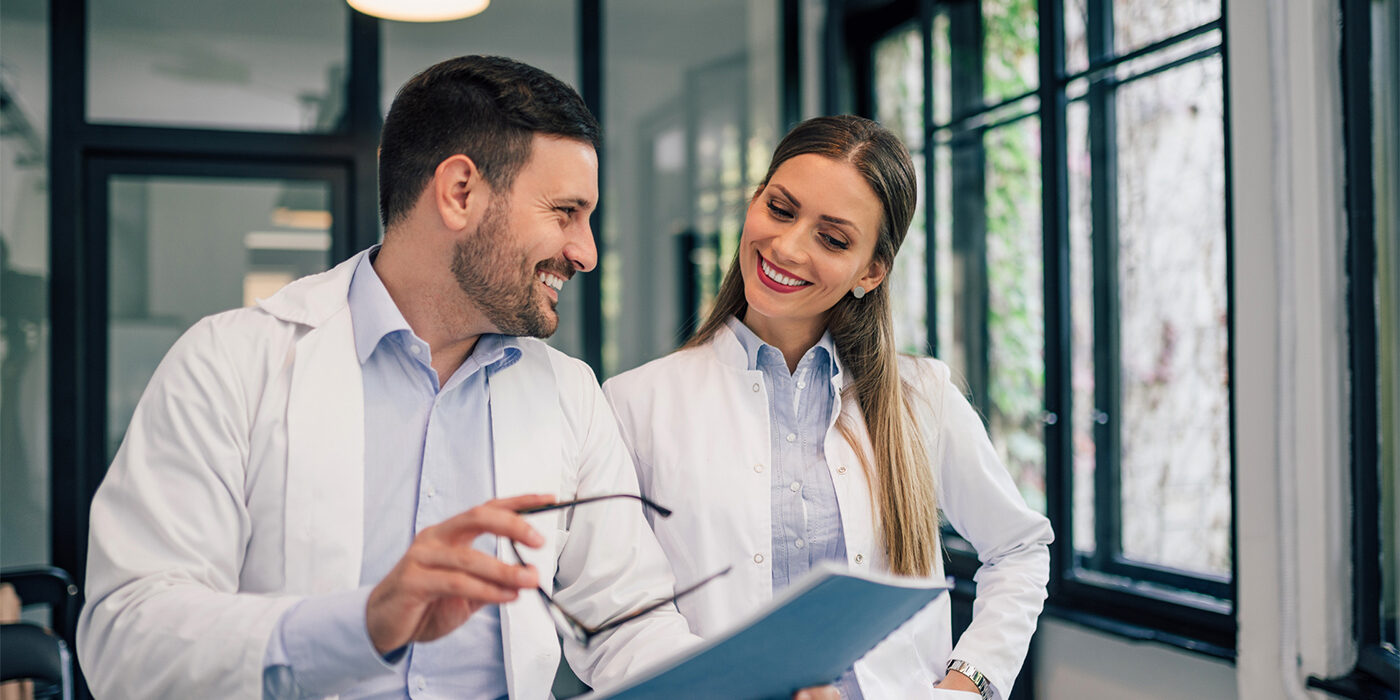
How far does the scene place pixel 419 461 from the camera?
1457mm

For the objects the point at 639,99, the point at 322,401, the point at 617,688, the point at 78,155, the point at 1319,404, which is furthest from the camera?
the point at 639,99

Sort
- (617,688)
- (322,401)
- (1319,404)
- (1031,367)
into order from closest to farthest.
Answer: (617,688) → (322,401) → (1319,404) → (1031,367)

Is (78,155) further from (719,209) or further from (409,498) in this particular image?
(409,498)

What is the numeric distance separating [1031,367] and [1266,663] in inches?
53.9

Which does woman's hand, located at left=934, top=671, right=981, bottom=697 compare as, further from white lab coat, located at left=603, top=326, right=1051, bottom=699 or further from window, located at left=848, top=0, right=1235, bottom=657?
window, located at left=848, top=0, right=1235, bottom=657

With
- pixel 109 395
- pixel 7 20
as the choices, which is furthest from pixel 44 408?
pixel 7 20

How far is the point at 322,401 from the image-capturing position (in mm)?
1372

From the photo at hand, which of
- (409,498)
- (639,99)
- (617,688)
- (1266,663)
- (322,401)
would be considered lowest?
(1266,663)

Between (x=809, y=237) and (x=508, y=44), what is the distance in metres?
2.98

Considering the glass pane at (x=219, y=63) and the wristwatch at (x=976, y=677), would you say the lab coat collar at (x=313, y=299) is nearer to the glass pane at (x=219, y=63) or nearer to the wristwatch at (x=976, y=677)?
the wristwatch at (x=976, y=677)

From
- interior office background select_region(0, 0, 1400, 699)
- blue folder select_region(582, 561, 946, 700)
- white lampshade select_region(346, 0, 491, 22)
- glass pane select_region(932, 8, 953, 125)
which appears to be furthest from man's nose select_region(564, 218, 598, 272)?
glass pane select_region(932, 8, 953, 125)

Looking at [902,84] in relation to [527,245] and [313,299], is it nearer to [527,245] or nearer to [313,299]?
[527,245]

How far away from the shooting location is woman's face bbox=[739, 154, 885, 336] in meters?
1.71

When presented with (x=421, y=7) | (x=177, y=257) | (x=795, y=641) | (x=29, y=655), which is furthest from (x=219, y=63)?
(x=795, y=641)
